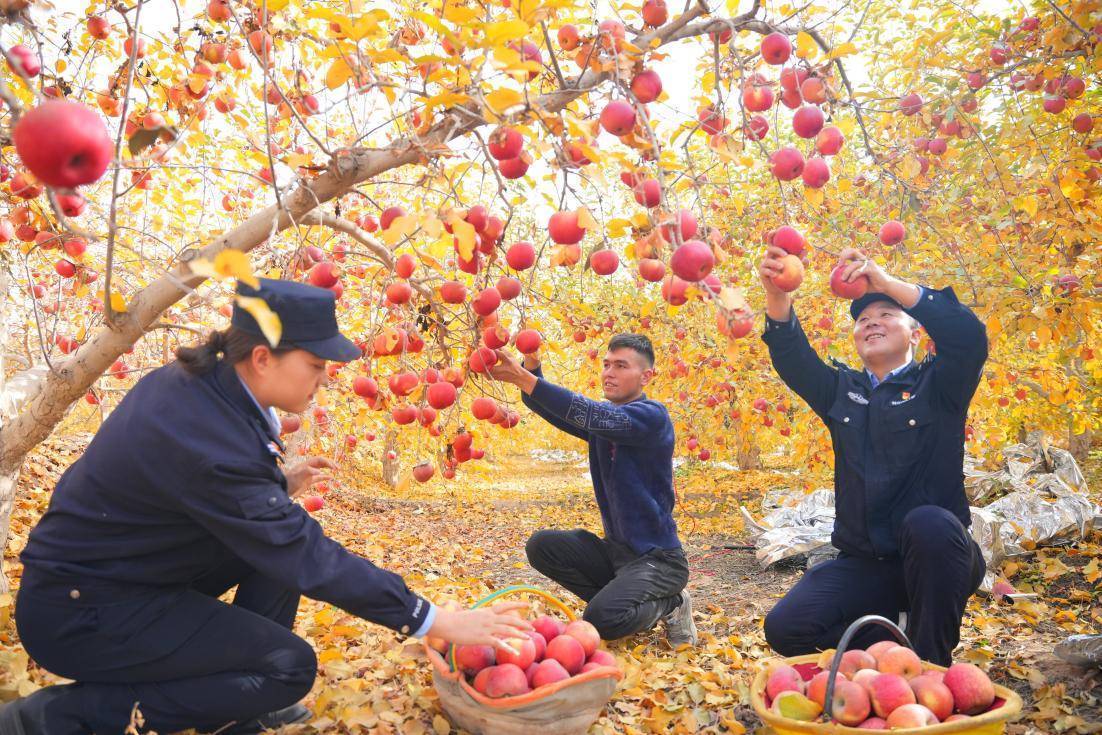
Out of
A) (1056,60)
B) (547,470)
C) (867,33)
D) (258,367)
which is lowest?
(547,470)

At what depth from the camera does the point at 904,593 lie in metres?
2.88

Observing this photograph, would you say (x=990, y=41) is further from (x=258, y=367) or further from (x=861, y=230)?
(x=258, y=367)

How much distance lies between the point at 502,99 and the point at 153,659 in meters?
1.74

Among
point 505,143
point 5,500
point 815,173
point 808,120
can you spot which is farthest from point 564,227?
point 5,500

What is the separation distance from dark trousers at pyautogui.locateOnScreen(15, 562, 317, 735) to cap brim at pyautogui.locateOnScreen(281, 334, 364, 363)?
0.81 meters

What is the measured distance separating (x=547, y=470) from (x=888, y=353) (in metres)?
21.7

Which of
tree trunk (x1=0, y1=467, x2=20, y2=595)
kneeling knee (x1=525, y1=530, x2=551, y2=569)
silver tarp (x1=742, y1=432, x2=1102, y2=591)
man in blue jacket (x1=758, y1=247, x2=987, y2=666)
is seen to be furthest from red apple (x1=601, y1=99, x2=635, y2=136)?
silver tarp (x1=742, y1=432, x2=1102, y2=591)

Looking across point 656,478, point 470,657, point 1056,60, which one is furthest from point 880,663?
point 1056,60

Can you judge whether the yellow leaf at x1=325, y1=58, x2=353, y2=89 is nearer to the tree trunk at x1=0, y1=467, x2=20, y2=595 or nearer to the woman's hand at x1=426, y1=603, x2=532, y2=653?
the woman's hand at x1=426, y1=603, x2=532, y2=653

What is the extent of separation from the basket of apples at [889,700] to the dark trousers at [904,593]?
0.57m

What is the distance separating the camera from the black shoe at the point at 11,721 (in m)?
1.94

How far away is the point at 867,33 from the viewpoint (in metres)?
5.94

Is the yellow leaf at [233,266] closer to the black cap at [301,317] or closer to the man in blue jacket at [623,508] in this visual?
the black cap at [301,317]

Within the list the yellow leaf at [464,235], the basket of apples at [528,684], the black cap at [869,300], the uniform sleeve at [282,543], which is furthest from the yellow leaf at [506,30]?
the black cap at [869,300]
